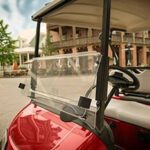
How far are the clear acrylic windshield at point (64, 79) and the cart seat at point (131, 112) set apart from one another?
548 mm

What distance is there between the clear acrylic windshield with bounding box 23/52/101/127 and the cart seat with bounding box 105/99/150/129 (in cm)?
55

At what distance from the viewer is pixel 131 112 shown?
9.25ft

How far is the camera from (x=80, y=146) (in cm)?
184

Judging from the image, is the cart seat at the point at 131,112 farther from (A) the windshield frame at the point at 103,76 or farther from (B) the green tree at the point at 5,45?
(B) the green tree at the point at 5,45

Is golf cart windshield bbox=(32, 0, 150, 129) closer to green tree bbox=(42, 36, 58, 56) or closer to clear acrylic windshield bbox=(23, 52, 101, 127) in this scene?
clear acrylic windshield bbox=(23, 52, 101, 127)

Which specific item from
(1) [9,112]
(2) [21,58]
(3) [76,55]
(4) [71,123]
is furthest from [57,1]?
(2) [21,58]

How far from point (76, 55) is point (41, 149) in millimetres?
669

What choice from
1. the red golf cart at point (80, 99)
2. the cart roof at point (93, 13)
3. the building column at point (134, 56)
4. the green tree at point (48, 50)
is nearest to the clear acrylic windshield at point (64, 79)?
the red golf cart at point (80, 99)

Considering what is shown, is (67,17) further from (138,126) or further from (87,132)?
(87,132)

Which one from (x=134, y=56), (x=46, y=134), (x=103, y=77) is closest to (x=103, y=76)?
(x=103, y=77)

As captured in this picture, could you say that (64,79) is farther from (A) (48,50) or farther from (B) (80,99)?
(A) (48,50)

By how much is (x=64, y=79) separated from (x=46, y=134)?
0.53 m

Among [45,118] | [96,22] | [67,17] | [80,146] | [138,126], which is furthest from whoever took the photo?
[96,22]

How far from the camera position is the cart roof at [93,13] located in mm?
2551
